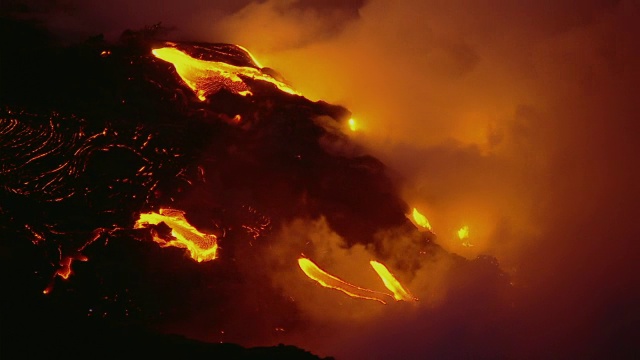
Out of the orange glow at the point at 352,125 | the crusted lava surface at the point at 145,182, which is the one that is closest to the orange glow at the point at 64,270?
the crusted lava surface at the point at 145,182

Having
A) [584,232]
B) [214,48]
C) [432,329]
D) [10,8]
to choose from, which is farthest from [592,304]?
[10,8]

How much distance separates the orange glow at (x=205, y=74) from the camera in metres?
10.2

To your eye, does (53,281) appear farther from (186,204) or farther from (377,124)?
(377,124)

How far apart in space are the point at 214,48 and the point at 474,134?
6.13 meters

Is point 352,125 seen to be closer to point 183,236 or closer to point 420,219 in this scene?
point 420,219

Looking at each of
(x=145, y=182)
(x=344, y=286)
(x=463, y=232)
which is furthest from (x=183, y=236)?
(x=463, y=232)

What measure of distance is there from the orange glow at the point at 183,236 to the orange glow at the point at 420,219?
3.55 metres

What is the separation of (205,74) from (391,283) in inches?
180

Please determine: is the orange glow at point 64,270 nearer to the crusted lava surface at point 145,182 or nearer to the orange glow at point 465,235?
the crusted lava surface at point 145,182

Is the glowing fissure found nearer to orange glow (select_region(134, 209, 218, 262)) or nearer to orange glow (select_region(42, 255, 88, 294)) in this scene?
orange glow (select_region(134, 209, 218, 262))

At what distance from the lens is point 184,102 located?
992 cm

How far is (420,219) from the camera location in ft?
35.1

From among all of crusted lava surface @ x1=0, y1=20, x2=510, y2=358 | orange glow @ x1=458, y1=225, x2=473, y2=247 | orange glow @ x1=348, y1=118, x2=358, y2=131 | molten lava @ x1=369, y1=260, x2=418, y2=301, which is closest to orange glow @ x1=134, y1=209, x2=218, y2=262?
crusted lava surface @ x1=0, y1=20, x2=510, y2=358

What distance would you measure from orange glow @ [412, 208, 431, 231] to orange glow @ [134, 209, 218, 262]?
11.6 ft
